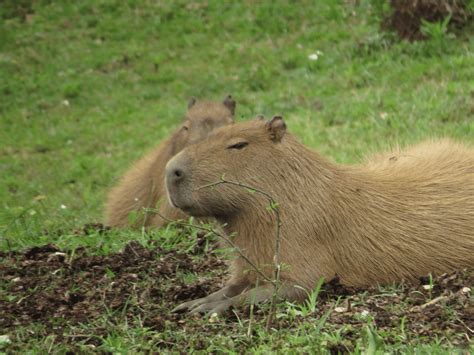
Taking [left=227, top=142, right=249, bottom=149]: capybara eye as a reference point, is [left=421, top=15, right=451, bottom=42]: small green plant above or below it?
below

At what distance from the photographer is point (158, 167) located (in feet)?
23.8

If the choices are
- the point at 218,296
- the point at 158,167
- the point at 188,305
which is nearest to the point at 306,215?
the point at 218,296

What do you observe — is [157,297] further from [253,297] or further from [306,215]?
[306,215]

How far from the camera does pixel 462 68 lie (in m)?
8.90

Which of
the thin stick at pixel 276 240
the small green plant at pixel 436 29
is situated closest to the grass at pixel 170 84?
the small green plant at pixel 436 29

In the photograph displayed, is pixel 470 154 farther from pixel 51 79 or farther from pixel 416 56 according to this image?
pixel 51 79

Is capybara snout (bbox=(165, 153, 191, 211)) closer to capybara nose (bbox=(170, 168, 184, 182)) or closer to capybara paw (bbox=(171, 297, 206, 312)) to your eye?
capybara nose (bbox=(170, 168, 184, 182))

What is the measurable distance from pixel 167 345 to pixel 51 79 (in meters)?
9.80

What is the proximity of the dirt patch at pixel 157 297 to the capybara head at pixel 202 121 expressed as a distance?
206 centimetres

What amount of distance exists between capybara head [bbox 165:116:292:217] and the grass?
1.20 meters

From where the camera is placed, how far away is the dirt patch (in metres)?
3.79

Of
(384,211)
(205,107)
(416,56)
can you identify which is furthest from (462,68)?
(384,211)

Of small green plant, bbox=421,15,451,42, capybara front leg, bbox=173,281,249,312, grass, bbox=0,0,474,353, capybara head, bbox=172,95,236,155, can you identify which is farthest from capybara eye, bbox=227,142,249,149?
small green plant, bbox=421,15,451,42

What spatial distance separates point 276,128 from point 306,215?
0.41m
